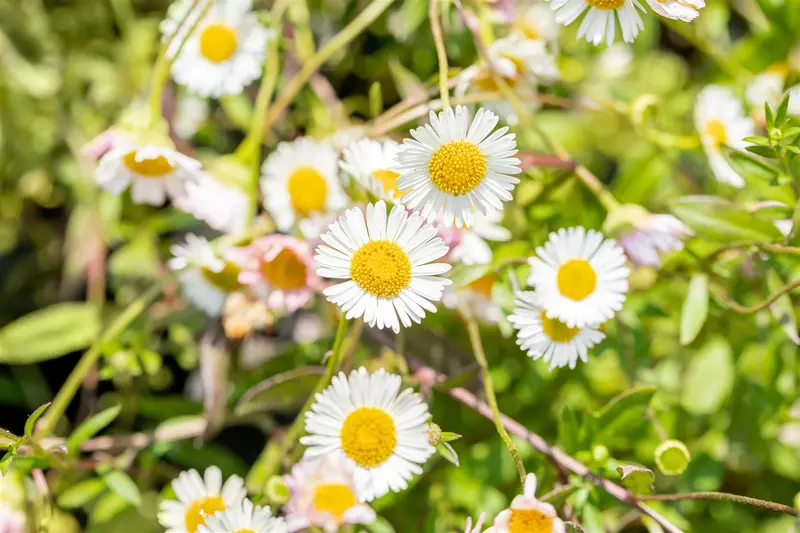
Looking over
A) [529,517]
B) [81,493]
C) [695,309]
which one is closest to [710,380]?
[695,309]

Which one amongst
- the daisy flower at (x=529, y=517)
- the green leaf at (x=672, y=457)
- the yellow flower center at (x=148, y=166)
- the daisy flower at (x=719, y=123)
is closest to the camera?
the daisy flower at (x=529, y=517)

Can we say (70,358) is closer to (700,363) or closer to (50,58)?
(50,58)

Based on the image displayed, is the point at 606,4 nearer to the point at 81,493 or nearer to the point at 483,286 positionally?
the point at 483,286

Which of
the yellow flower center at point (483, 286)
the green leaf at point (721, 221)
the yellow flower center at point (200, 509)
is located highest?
the green leaf at point (721, 221)

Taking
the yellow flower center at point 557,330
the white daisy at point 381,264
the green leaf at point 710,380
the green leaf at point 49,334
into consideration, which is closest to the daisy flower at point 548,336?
the yellow flower center at point 557,330

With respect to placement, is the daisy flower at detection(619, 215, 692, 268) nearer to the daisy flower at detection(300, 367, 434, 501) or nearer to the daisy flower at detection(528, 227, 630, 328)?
the daisy flower at detection(528, 227, 630, 328)

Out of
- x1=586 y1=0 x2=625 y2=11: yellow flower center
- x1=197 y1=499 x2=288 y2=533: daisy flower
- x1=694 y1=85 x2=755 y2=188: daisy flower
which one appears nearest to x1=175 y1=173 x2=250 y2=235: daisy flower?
x1=197 y1=499 x2=288 y2=533: daisy flower

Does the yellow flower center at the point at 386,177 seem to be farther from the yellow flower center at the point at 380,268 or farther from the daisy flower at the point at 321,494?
the daisy flower at the point at 321,494
